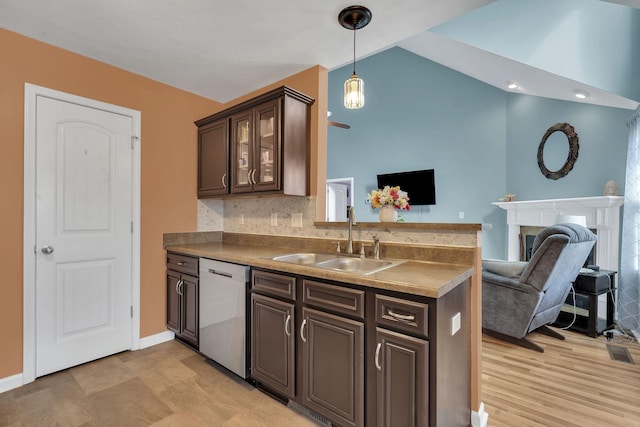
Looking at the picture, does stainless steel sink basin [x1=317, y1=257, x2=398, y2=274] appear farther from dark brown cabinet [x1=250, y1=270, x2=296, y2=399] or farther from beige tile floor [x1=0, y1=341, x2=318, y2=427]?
beige tile floor [x1=0, y1=341, x2=318, y2=427]

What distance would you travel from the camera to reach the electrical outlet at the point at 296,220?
2682mm

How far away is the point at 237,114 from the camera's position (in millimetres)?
2674

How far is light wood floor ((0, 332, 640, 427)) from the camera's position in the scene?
181cm

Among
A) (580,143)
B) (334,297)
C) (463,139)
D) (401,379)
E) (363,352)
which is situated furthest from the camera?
(463,139)

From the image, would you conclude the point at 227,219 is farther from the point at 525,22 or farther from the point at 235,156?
the point at 525,22

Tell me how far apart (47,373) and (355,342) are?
7.86 ft

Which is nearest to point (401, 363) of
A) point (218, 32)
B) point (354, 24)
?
point (354, 24)

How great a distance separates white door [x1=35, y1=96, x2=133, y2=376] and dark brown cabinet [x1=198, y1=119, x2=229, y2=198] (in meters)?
0.63

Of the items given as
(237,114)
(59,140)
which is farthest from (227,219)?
(59,140)

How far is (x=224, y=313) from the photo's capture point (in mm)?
2238

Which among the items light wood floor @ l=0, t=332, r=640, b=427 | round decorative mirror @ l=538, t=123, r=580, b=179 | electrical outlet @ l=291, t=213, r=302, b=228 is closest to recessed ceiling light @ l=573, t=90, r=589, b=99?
round decorative mirror @ l=538, t=123, r=580, b=179

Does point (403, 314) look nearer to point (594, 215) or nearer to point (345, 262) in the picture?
point (345, 262)

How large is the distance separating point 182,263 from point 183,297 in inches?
11.7

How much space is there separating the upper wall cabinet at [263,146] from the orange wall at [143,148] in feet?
0.67
